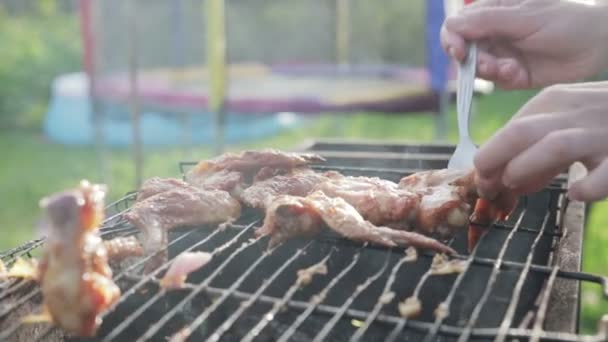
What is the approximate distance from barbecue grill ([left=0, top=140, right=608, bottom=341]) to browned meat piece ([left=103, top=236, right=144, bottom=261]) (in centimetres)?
5

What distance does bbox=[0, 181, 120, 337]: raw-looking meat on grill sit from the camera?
76.1 inches

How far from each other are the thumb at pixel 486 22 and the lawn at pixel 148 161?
336cm

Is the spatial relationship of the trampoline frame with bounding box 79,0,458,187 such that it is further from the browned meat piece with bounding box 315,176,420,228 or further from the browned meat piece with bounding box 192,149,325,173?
the browned meat piece with bounding box 315,176,420,228

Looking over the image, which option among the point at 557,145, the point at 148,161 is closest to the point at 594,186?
the point at 557,145

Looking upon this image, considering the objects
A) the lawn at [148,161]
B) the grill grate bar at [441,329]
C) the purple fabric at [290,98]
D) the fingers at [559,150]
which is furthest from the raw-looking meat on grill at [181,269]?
the purple fabric at [290,98]

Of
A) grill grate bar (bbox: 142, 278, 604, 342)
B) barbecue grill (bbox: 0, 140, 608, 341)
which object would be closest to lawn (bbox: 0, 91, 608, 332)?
barbecue grill (bbox: 0, 140, 608, 341)

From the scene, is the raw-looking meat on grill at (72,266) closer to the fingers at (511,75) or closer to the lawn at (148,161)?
the fingers at (511,75)

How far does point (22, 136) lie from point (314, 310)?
12.5m

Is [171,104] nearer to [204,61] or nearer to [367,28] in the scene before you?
[204,61]

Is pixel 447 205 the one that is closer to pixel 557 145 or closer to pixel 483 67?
pixel 557 145

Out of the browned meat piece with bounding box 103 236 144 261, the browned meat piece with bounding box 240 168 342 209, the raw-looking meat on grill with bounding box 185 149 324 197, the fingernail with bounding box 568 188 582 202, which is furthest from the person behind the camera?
the raw-looking meat on grill with bounding box 185 149 324 197

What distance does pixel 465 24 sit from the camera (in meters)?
3.36

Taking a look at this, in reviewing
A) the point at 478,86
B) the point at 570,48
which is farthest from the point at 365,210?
the point at 478,86

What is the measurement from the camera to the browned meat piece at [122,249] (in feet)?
8.23
